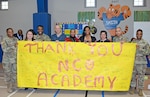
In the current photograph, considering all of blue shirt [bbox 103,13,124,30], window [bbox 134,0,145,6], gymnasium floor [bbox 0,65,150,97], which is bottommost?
gymnasium floor [bbox 0,65,150,97]

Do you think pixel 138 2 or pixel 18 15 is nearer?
pixel 138 2

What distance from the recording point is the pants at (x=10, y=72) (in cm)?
451

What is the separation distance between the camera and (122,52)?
4.27 meters

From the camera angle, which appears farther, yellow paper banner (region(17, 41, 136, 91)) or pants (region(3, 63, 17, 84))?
pants (region(3, 63, 17, 84))

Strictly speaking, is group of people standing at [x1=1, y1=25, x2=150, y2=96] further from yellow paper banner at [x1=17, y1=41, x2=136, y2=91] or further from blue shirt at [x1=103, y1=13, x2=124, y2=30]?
blue shirt at [x1=103, y1=13, x2=124, y2=30]

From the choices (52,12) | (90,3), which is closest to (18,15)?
(52,12)

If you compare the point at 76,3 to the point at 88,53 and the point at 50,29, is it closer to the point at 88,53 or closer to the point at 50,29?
the point at 50,29

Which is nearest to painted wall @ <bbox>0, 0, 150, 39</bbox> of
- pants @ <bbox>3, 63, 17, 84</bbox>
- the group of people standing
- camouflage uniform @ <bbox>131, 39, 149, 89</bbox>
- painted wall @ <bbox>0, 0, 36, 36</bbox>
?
painted wall @ <bbox>0, 0, 36, 36</bbox>

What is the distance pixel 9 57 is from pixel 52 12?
4054 mm

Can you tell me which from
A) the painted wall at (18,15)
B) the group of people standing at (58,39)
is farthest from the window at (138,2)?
the group of people standing at (58,39)

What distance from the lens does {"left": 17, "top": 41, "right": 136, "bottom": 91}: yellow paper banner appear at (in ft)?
14.0

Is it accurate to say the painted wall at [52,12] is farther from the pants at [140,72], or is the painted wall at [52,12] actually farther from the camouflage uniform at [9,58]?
the camouflage uniform at [9,58]

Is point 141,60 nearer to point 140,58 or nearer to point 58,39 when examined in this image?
point 140,58

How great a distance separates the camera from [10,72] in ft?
14.9
